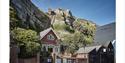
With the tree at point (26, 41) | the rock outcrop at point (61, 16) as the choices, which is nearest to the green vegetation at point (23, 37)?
the tree at point (26, 41)

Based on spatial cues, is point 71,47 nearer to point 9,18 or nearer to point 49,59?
point 49,59

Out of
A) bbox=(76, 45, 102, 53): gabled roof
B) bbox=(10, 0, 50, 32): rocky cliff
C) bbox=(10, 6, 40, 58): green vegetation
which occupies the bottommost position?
bbox=(76, 45, 102, 53): gabled roof

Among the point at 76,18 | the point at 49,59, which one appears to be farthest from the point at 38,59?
the point at 76,18

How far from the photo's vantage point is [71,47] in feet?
4.87

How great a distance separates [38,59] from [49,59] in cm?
6

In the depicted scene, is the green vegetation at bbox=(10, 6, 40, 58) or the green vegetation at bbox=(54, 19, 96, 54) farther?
the green vegetation at bbox=(54, 19, 96, 54)

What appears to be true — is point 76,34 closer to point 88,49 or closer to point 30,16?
point 88,49

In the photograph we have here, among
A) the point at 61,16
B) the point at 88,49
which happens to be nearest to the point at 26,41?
the point at 61,16

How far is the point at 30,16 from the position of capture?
1.42m

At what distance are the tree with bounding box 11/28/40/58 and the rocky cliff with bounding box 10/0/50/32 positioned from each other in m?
0.03

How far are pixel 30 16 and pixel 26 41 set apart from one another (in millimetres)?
135

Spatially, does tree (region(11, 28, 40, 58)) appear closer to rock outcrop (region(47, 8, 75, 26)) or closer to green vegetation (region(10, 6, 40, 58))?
green vegetation (region(10, 6, 40, 58))

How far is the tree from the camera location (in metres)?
1.39

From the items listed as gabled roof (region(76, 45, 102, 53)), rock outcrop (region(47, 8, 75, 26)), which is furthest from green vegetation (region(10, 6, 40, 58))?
gabled roof (region(76, 45, 102, 53))
